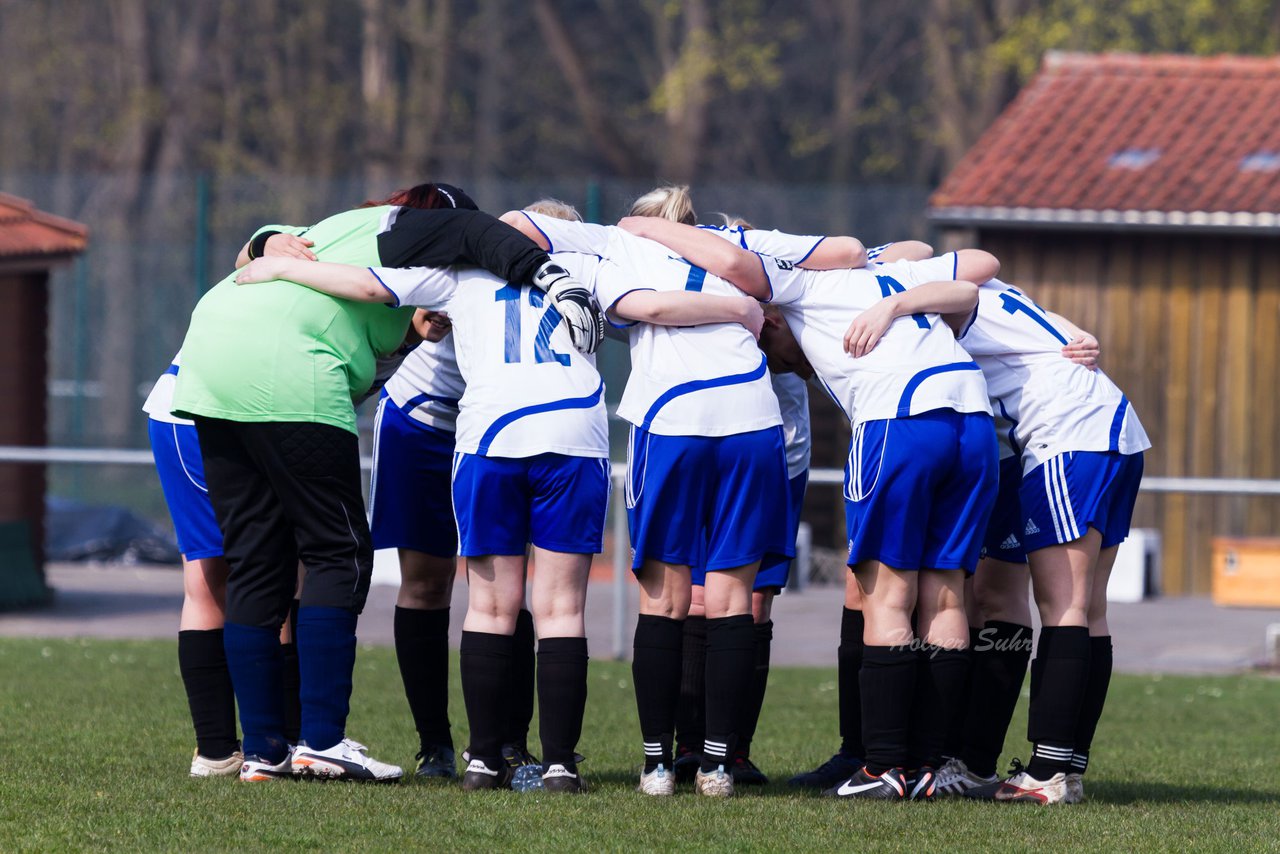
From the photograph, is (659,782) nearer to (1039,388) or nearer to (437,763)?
(437,763)

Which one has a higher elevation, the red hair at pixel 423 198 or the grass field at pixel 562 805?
the red hair at pixel 423 198

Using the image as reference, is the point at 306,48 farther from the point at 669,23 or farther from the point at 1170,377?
the point at 1170,377

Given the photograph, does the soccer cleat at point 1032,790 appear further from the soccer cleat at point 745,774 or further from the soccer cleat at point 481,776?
the soccer cleat at point 481,776

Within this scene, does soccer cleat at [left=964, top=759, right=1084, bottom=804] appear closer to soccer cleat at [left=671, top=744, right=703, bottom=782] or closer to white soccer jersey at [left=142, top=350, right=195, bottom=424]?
soccer cleat at [left=671, top=744, right=703, bottom=782]

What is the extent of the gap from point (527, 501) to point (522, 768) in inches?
29.7

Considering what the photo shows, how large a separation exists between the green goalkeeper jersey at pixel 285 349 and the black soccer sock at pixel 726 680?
1.19 m

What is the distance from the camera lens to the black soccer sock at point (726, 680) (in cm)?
497

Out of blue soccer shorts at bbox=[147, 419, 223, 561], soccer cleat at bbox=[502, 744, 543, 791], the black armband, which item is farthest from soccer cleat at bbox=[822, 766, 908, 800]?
the black armband

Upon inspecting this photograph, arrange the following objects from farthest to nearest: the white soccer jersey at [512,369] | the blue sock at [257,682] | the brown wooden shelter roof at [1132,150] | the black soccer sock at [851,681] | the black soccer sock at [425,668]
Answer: the brown wooden shelter roof at [1132,150], the black soccer sock at [851,681], the black soccer sock at [425,668], the blue sock at [257,682], the white soccer jersey at [512,369]

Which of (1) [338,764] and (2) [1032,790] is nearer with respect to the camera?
(1) [338,764]

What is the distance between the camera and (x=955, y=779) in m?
5.23

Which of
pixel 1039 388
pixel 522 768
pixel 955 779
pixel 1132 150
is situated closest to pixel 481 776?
pixel 522 768

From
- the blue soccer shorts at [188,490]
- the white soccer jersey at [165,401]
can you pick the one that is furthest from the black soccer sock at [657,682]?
the white soccer jersey at [165,401]

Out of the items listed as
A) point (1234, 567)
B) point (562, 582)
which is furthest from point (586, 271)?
point (1234, 567)
